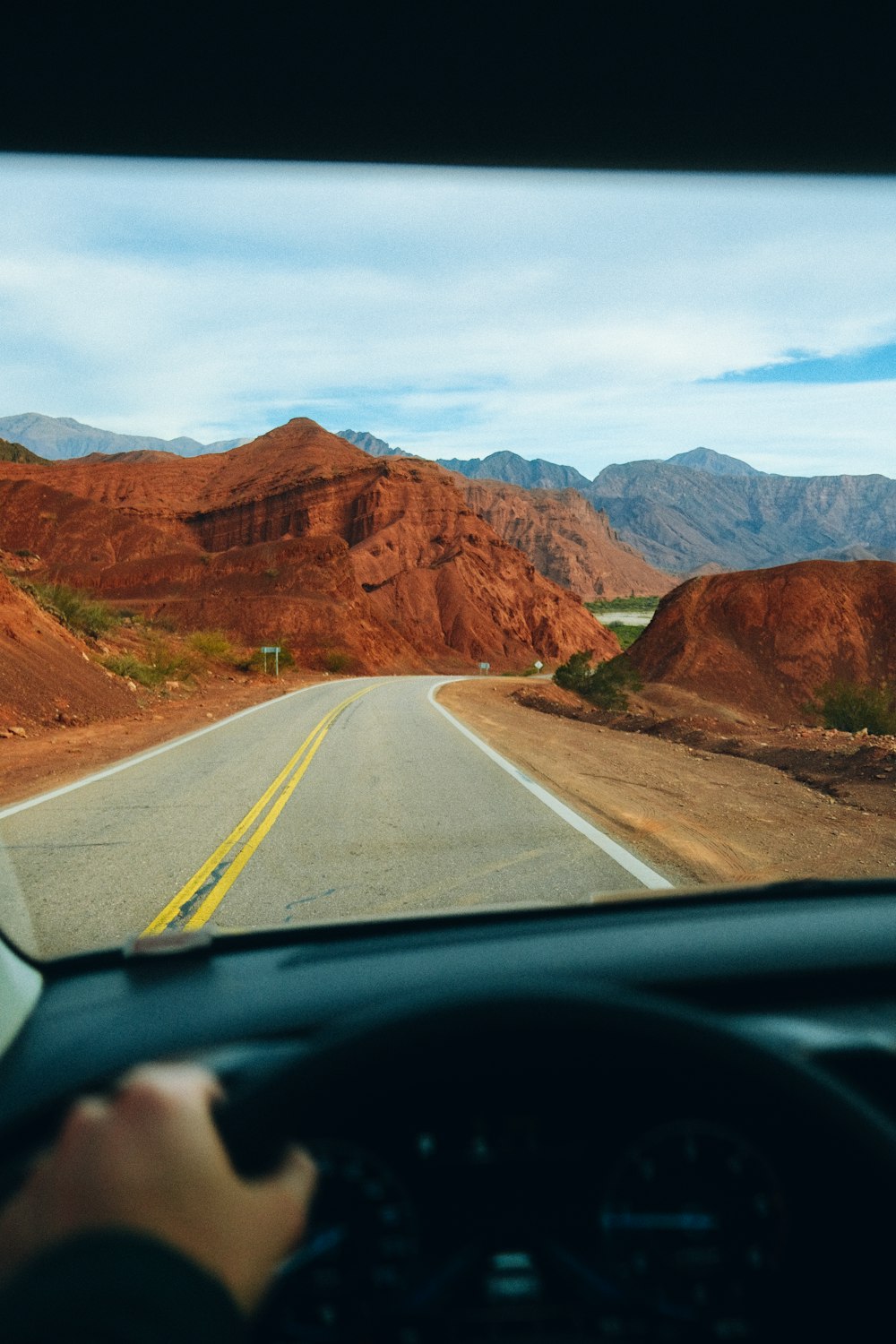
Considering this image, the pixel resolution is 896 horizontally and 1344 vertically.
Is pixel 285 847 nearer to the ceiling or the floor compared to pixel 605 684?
nearer to the ceiling

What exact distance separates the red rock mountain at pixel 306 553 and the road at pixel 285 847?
5916 centimetres

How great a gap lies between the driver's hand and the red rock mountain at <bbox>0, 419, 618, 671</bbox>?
69920mm

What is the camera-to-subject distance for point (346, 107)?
7543 millimetres

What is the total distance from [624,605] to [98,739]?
156 meters

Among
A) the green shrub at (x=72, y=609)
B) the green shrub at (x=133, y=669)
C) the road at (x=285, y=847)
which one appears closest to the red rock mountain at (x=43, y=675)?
the green shrub at (x=133, y=669)

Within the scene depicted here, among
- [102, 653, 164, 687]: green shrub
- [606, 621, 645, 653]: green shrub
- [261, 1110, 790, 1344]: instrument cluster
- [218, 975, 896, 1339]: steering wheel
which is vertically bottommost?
[606, 621, 645, 653]: green shrub

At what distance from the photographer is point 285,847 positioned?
8211mm

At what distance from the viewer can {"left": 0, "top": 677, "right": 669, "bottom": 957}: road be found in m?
6.15

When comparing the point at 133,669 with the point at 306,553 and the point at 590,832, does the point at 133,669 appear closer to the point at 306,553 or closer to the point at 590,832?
the point at 590,832

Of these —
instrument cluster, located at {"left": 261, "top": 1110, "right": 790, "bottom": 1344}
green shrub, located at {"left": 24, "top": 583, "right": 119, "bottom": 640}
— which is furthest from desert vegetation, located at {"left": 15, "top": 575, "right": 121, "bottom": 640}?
instrument cluster, located at {"left": 261, "top": 1110, "right": 790, "bottom": 1344}

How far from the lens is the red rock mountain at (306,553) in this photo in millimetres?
78188

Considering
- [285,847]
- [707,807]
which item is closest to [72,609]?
[707,807]

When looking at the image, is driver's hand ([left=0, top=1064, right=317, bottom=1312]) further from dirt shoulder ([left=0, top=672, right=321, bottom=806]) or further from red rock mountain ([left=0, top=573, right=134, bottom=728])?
red rock mountain ([left=0, top=573, right=134, bottom=728])

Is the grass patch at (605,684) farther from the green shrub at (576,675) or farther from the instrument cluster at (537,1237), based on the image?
the instrument cluster at (537,1237)
